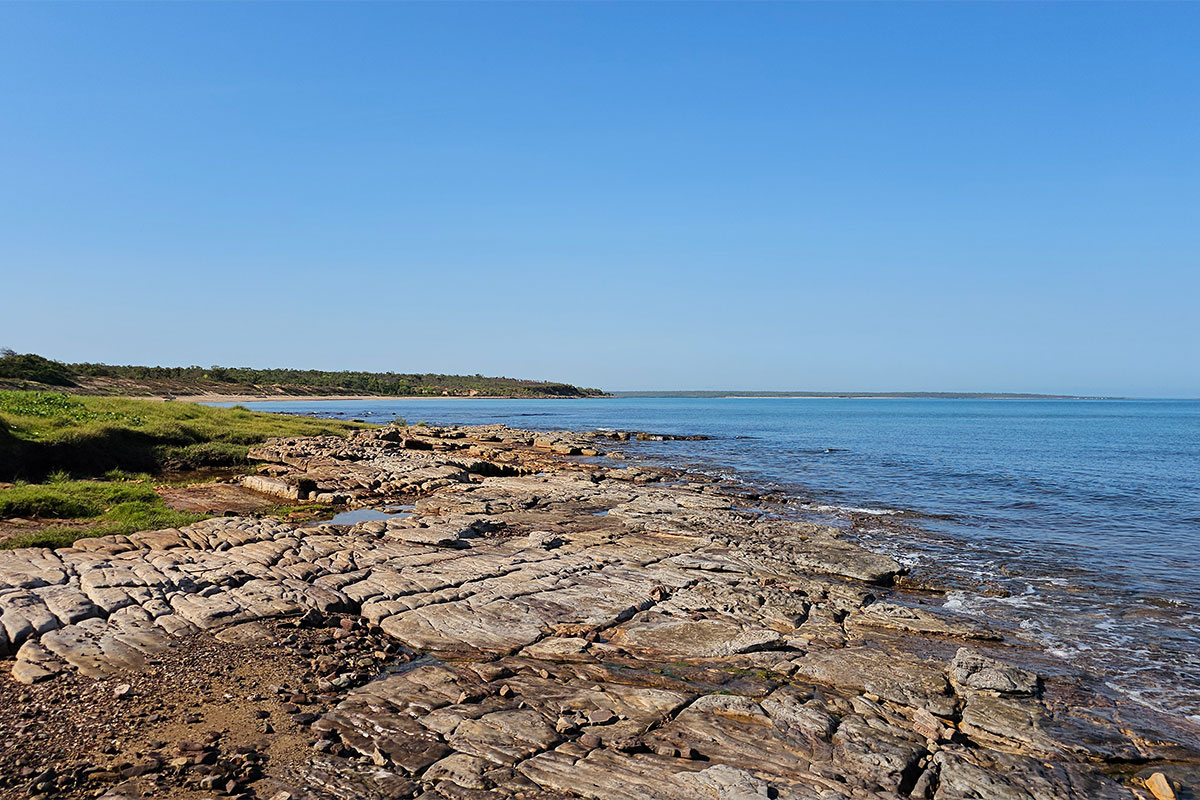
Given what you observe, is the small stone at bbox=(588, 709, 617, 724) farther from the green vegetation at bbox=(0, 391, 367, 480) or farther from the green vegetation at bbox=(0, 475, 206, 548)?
the green vegetation at bbox=(0, 391, 367, 480)

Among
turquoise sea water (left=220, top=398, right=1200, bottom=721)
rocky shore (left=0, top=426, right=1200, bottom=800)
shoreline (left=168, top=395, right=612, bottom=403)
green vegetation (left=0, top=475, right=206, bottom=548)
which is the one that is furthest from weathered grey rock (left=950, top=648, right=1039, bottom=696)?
shoreline (left=168, top=395, right=612, bottom=403)

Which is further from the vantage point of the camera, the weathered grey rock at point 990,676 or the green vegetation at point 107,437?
the green vegetation at point 107,437

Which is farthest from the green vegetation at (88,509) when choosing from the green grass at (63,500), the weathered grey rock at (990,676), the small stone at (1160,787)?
the small stone at (1160,787)

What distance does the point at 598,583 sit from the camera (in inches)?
617

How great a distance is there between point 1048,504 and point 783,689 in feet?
90.9

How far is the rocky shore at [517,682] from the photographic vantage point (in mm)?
8148

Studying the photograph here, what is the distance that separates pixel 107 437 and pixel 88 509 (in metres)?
14.3

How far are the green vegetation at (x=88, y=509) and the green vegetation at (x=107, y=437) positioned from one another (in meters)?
6.27

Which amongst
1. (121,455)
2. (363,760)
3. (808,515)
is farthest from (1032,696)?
(121,455)

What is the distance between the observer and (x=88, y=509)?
21.2 meters

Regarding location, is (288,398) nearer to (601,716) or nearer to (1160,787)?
(601,716)

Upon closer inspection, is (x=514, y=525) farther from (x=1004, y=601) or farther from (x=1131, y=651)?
(x=1131, y=651)

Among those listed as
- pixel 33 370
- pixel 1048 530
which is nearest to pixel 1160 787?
pixel 1048 530

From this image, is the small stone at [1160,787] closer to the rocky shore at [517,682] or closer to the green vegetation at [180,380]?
the rocky shore at [517,682]
